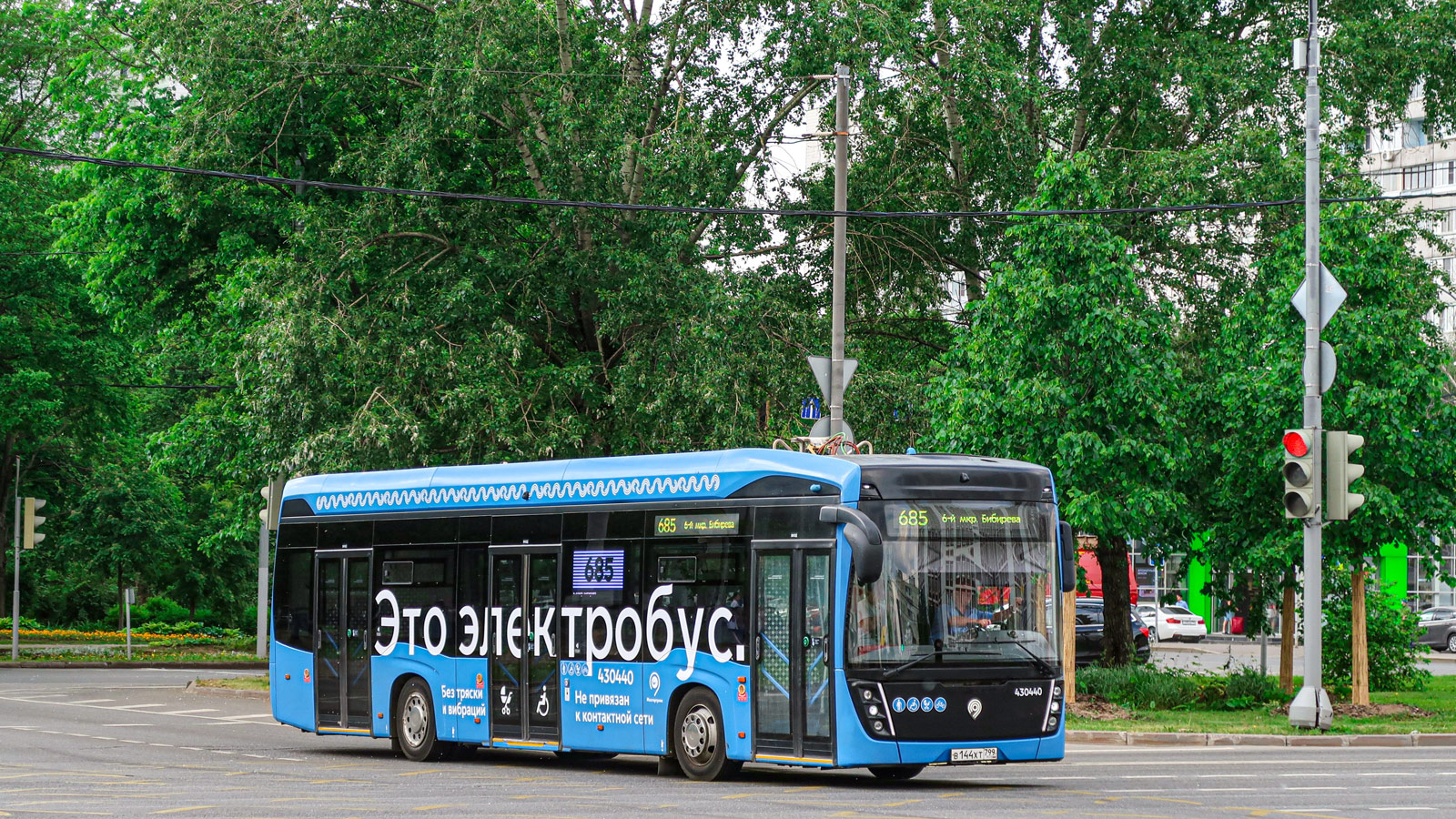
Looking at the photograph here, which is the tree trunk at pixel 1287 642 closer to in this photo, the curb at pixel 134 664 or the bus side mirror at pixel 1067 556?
the bus side mirror at pixel 1067 556

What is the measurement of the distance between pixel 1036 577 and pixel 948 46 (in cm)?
1598

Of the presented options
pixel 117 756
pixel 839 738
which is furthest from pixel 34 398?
pixel 839 738

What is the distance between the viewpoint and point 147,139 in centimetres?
3231

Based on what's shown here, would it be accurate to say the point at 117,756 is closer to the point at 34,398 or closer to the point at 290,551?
the point at 290,551

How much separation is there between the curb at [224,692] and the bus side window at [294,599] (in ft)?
34.9

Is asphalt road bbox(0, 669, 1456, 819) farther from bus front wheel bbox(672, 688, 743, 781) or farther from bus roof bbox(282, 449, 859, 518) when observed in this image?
bus roof bbox(282, 449, 859, 518)

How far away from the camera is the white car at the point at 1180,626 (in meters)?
59.0

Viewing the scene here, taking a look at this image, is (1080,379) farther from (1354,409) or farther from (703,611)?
(703,611)

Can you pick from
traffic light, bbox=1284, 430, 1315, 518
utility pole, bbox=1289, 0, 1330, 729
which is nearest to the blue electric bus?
traffic light, bbox=1284, 430, 1315, 518

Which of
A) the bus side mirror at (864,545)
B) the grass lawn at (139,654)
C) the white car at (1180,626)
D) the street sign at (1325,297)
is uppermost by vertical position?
the street sign at (1325,297)

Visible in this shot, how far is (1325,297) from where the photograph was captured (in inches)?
860

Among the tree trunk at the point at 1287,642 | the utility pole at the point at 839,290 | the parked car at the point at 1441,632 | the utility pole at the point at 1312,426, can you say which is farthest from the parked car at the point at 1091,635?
the parked car at the point at 1441,632

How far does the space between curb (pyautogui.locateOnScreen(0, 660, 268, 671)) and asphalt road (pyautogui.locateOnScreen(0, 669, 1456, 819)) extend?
17.5 meters

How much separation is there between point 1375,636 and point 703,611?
15.5 m
